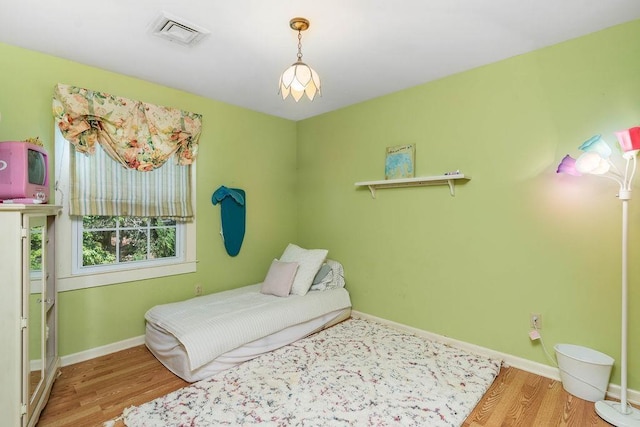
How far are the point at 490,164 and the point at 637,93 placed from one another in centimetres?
92

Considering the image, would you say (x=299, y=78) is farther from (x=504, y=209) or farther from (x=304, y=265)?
(x=304, y=265)

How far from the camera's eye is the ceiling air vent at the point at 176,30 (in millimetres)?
1979

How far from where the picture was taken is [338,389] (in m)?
2.16

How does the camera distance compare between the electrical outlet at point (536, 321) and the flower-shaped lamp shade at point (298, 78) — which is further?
the electrical outlet at point (536, 321)

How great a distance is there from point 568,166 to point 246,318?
8.34ft

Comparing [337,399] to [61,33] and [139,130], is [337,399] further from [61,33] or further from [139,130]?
[61,33]

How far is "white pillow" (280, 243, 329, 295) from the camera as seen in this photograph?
3.21m

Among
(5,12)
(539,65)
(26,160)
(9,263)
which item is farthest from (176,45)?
(539,65)

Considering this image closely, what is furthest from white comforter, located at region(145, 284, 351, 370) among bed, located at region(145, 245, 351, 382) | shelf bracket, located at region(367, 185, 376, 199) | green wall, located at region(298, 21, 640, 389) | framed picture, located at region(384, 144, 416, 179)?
framed picture, located at region(384, 144, 416, 179)

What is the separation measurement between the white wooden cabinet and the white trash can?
3.16 m

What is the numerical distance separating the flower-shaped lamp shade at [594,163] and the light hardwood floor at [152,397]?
145cm

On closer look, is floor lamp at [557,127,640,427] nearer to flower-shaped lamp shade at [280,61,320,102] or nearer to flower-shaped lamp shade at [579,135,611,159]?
flower-shaped lamp shade at [579,135,611,159]

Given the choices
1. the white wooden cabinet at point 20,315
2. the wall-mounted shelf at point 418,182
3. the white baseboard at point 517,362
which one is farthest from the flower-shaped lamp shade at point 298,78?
the white baseboard at point 517,362

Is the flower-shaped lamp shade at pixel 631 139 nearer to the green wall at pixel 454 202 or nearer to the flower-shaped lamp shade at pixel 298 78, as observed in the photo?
the green wall at pixel 454 202
